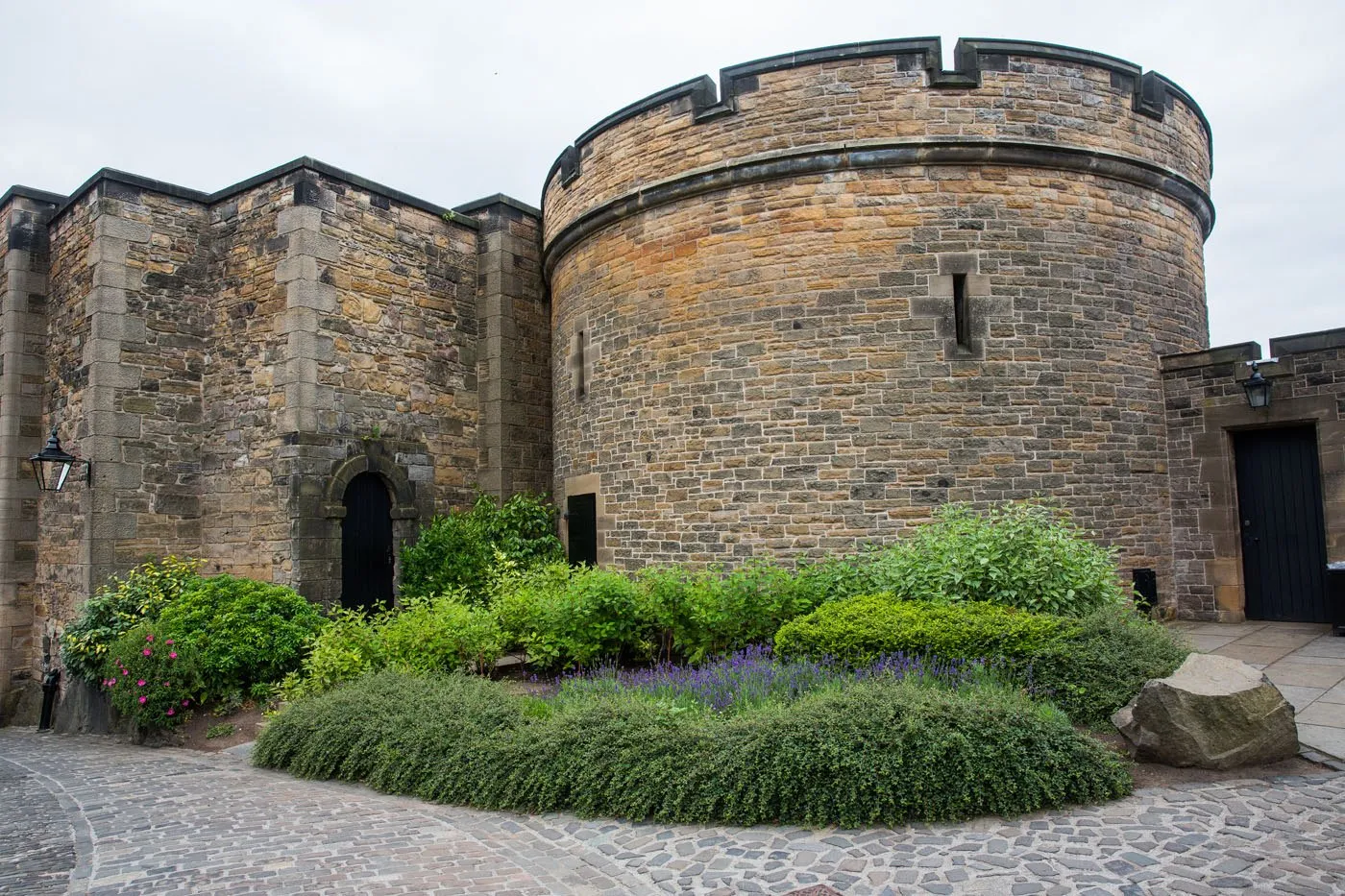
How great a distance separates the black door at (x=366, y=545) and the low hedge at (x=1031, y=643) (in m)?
6.30

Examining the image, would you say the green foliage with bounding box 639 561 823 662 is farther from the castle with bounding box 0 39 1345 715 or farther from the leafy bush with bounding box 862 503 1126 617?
the castle with bounding box 0 39 1345 715

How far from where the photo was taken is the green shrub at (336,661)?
794 centimetres

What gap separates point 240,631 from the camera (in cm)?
886

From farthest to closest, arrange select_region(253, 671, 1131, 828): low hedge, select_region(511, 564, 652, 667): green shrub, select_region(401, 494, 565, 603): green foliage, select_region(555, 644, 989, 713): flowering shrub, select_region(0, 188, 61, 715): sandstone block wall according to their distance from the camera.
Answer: select_region(0, 188, 61, 715): sandstone block wall → select_region(401, 494, 565, 603): green foliage → select_region(511, 564, 652, 667): green shrub → select_region(555, 644, 989, 713): flowering shrub → select_region(253, 671, 1131, 828): low hedge

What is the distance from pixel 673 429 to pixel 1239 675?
19.9 feet

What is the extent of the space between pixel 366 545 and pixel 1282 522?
10.9 m

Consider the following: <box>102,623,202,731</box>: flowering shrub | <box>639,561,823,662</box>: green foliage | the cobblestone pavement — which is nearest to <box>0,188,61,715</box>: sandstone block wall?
<box>102,623,202,731</box>: flowering shrub

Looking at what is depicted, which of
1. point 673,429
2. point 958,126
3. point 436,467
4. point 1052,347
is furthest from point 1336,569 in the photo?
point 436,467

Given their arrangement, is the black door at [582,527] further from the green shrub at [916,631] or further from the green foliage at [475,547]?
the green shrub at [916,631]

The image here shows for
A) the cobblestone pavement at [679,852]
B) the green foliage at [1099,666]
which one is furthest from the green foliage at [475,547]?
the green foliage at [1099,666]

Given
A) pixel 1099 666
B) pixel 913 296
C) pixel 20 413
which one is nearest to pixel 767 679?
pixel 1099 666

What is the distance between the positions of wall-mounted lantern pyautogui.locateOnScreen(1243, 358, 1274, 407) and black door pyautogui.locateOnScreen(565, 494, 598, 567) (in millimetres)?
7508

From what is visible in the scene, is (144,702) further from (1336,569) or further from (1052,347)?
(1336,569)

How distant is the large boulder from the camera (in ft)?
16.5
